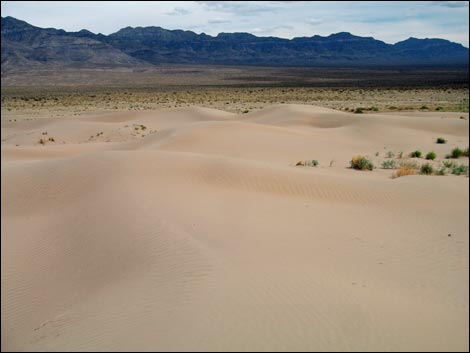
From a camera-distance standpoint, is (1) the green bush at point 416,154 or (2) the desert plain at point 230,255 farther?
(1) the green bush at point 416,154

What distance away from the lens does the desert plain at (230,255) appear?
540 centimetres

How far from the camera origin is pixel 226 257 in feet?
23.8

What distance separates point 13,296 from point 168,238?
2.52 m

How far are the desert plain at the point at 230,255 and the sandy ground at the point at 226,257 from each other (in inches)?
1.1

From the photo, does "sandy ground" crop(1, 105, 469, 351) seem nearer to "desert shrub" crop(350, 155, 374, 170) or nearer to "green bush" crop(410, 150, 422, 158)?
"desert shrub" crop(350, 155, 374, 170)

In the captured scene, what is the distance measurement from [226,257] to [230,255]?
0.39ft

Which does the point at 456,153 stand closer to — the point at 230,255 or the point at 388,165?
the point at 388,165

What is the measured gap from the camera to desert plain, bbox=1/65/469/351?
17.7ft

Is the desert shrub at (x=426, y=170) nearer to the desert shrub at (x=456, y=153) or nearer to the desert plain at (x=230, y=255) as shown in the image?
the desert plain at (x=230, y=255)

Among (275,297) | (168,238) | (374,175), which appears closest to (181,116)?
(374,175)

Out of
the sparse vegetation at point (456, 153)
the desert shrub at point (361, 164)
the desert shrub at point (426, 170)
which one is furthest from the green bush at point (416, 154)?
the desert shrub at point (361, 164)

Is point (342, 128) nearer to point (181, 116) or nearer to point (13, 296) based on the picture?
point (181, 116)

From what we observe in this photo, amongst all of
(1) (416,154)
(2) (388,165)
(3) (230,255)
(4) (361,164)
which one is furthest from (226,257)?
(1) (416,154)

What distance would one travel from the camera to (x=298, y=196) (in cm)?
1184
